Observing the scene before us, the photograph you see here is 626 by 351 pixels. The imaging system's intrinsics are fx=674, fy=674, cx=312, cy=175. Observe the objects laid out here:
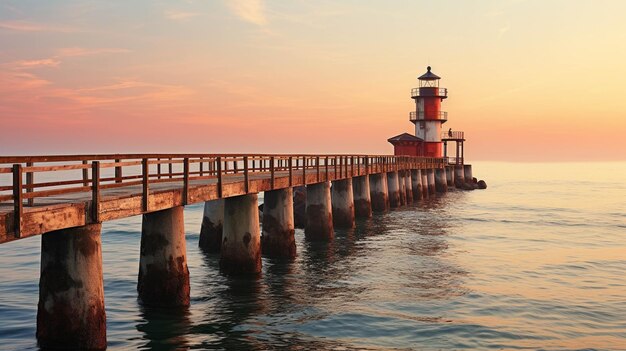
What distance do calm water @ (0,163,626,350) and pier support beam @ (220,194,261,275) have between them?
1.76 feet

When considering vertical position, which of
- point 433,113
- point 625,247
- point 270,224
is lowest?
point 625,247

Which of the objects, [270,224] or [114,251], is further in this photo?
[114,251]

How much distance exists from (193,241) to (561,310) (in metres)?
17.9

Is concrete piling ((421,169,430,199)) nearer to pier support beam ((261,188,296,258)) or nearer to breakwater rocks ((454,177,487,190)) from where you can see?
breakwater rocks ((454,177,487,190))

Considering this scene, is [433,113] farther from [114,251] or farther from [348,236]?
[114,251]

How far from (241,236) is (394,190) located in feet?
92.9

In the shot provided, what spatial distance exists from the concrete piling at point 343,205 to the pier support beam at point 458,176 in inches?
1741

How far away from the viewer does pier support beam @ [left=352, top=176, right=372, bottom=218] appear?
124 ft

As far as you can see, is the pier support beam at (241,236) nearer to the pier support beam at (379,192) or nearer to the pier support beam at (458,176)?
the pier support beam at (379,192)

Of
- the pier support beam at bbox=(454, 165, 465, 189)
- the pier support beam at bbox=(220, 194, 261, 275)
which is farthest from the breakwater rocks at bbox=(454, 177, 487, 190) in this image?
the pier support beam at bbox=(220, 194, 261, 275)

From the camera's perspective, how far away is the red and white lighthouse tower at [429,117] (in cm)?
6931

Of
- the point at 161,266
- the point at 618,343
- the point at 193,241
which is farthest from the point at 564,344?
the point at 193,241

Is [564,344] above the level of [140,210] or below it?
below

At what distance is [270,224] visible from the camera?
935 inches
